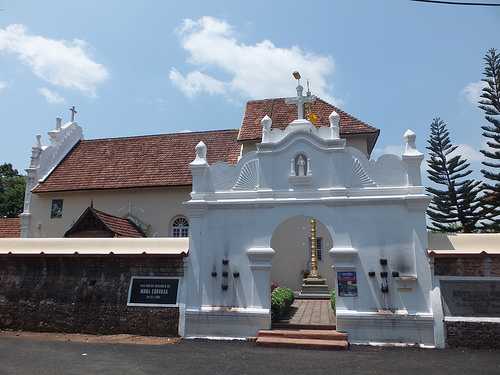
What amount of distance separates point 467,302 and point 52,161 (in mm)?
21793

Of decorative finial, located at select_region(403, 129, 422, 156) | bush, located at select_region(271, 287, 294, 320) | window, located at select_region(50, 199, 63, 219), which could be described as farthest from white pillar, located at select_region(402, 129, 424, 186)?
window, located at select_region(50, 199, 63, 219)

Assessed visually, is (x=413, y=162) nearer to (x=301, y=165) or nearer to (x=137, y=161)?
(x=301, y=165)

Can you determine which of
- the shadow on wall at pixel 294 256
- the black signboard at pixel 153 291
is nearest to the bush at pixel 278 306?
the black signboard at pixel 153 291

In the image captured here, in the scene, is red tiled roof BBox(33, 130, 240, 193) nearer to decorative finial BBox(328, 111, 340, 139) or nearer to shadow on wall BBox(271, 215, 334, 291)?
shadow on wall BBox(271, 215, 334, 291)

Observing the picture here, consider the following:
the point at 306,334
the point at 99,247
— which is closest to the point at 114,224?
the point at 99,247

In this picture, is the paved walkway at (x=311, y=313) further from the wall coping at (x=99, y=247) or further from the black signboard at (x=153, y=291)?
the wall coping at (x=99, y=247)

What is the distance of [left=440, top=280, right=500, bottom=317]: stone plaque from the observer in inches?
384

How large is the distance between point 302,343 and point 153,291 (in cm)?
431

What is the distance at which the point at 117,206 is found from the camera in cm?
2084

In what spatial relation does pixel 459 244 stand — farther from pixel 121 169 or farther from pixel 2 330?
pixel 121 169

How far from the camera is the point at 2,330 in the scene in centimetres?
1226

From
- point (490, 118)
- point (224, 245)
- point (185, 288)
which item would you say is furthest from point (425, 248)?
point (490, 118)

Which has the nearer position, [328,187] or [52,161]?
[328,187]

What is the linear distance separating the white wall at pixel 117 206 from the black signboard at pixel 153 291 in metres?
8.45
